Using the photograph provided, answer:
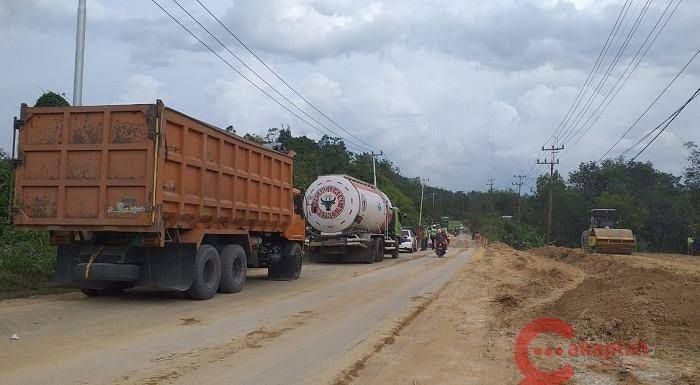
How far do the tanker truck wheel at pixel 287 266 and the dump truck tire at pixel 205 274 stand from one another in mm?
4562

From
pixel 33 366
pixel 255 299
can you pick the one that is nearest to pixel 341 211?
pixel 255 299

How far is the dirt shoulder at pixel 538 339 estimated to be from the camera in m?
6.69

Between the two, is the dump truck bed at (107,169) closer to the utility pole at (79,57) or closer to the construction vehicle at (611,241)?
the utility pole at (79,57)

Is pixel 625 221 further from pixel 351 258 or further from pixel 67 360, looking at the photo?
pixel 67 360

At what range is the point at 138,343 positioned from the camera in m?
8.02

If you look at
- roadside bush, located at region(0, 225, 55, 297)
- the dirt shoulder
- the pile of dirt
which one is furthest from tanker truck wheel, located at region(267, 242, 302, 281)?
the pile of dirt

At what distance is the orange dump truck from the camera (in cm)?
1091

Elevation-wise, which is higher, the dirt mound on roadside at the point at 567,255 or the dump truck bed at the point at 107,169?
the dump truck bed at the point at 107,169

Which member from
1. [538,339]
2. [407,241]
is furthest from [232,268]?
[407,241]

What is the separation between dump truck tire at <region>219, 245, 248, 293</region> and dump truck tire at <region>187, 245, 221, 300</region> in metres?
0.41

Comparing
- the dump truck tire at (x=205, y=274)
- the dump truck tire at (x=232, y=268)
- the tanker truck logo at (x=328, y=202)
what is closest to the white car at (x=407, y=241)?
the tanker truck logo at (x=328, y=202)

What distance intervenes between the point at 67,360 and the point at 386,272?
595 inches

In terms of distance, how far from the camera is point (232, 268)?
13.8 m

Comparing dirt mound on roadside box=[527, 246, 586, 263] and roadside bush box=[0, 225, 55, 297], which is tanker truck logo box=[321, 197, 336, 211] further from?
dirt mound on roadside box=[527, 246, 586, 263]
